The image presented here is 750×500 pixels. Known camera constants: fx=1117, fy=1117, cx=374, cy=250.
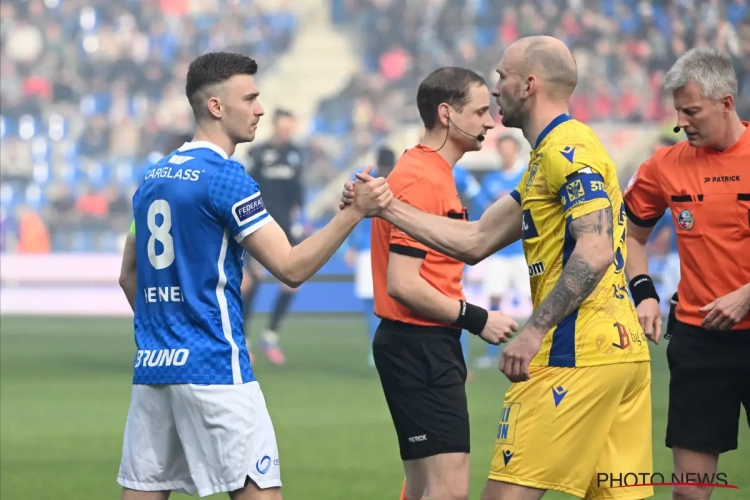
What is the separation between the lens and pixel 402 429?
15.9ft

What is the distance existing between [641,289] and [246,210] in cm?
198

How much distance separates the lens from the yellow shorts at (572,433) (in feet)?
12.6

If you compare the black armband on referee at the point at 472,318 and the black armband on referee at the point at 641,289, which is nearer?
the black armband on referee at the point at 472,318

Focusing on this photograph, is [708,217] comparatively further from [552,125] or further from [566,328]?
[566,328]

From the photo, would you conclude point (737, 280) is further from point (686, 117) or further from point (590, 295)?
point (590, 295)

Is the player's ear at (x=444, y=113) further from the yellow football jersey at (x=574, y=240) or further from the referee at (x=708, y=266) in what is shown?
the yellow football jersey at (x=574, y=240)

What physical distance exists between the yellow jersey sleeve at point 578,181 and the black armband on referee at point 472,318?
80 centimetres

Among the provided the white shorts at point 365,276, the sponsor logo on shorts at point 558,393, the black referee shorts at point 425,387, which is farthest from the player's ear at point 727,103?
the white shorts at point 365,276

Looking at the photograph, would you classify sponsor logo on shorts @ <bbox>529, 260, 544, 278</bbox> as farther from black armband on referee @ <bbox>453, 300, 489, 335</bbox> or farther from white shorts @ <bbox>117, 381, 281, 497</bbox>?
white shorts @ <bbox>117, 381, 281, 497</bbox>

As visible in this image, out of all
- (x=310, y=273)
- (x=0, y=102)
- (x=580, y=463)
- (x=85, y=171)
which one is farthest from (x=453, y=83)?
(x=0, y=102)

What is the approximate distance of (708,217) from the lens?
4.81m

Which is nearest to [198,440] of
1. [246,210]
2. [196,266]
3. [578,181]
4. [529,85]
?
[196,266]

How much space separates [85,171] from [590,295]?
1971cm

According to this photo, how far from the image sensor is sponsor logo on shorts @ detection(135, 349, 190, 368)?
3957 mm
